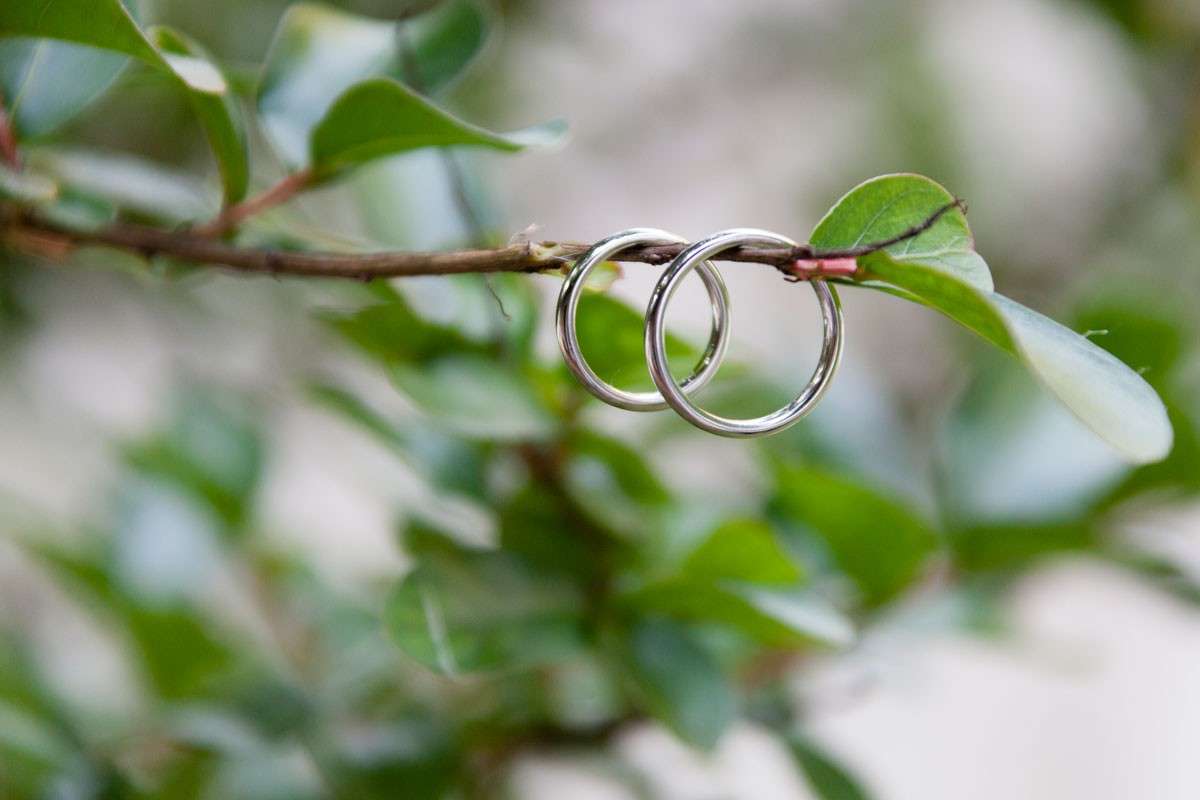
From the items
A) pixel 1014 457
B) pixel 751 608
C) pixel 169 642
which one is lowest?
pixel 169 642

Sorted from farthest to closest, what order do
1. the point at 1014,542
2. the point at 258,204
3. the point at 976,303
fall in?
the point at 1014,542
the point at 258,204
the point at 976,303

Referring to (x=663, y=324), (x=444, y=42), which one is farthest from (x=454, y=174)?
(x=663, y=324)

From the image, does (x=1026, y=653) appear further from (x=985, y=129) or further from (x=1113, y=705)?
(x=985, y=129)

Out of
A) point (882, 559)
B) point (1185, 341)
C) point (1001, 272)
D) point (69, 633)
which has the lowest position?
point (69, 633)

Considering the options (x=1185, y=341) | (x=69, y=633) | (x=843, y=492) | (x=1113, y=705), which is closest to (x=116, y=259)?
(x=843, y=492)

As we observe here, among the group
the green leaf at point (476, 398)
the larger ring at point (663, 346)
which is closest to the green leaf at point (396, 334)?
the green leaf at point (476, 398)

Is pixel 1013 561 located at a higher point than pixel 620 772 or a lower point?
higher

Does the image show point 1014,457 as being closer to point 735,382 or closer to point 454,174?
point 735,382
